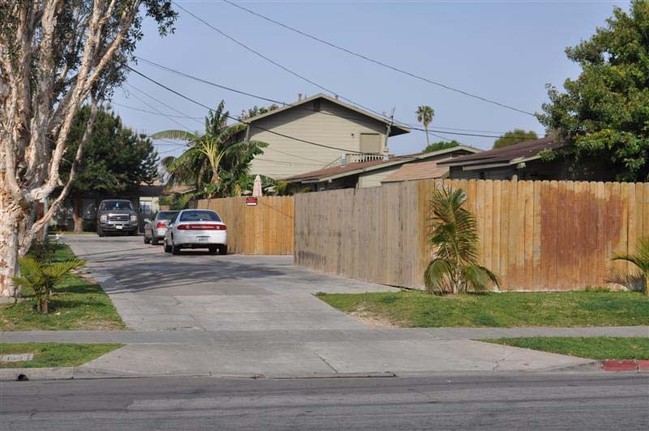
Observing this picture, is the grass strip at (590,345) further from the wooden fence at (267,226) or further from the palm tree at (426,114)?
the palm tree at (426,114)

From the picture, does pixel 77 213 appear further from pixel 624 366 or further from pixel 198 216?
pixel 624 366

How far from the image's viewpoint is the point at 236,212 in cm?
3309

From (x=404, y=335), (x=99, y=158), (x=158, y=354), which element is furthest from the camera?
(x=99, y=158)

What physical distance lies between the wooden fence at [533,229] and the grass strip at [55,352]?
7.35 m

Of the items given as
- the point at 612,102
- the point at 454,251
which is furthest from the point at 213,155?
the point at 454,251

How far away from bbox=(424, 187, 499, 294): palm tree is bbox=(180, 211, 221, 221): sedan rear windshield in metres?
15.3

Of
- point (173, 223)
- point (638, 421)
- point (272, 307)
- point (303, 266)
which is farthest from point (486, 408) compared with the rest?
point (173, 223)

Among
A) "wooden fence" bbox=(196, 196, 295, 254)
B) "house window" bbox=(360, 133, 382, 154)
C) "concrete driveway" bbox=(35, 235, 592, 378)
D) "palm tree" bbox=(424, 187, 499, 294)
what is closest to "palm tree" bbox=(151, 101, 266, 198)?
"house window" bbox=(360, 133, 382, 154)

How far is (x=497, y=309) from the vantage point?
1557 cm

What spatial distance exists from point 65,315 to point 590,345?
27.6ft

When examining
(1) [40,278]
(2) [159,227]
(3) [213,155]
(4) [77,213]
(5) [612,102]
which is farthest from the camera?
(4) [77,213]

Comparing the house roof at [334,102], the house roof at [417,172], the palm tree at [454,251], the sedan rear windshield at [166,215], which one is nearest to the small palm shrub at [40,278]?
the palm tree at [454,251]

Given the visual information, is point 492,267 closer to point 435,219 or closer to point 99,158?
point 435,219

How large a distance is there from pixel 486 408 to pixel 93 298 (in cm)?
953
